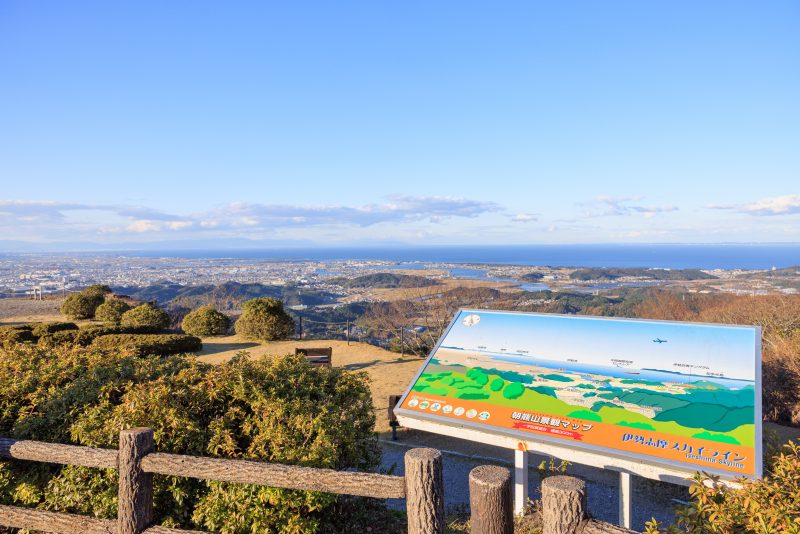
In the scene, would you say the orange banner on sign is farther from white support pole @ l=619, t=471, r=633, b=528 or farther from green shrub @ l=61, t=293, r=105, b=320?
green shrub @ l=61, t=293, r=105, b=320

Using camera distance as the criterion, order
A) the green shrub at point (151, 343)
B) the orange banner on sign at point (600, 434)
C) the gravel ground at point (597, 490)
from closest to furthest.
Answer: the orange banner on sign at point (600, 434)
the gravel ground at point (597, 490)
the green shrub at point (151, 343)

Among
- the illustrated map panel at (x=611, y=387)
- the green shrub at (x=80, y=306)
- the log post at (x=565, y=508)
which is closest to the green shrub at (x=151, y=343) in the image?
the green shrub at (x=80, y=306)

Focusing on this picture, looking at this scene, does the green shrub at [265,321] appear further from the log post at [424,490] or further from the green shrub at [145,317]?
the log post at [424,490]

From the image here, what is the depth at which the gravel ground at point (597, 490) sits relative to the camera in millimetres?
4938

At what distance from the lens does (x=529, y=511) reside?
4141 millimetres

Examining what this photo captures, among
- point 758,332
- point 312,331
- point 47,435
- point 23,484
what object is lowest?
point 312,331

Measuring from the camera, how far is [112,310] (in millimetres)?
18734

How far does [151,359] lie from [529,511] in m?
4.02

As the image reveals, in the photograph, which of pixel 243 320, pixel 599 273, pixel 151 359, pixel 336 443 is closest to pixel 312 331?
pixel 243 320

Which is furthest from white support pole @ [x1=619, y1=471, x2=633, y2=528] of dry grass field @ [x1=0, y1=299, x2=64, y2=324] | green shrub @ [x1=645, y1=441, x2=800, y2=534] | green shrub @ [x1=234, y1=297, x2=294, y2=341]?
dry grass field @ [x1=0, y1=299, x2=64, y2=324]

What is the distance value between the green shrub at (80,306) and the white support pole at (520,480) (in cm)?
2251

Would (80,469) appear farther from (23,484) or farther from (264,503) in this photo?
(264,503)

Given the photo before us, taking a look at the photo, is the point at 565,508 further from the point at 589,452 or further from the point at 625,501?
the point at 625,501

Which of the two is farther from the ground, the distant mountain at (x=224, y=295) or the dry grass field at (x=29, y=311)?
the dry grass field at (x=29, y=311)
